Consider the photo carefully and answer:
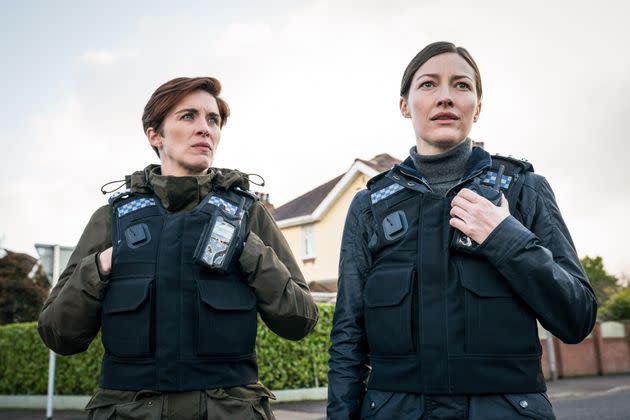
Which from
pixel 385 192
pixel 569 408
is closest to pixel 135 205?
pixel 385 192

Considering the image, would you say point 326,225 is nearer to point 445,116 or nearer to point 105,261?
point 105,261

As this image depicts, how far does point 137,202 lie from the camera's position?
3.05 m

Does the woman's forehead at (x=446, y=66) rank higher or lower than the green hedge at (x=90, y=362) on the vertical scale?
higher

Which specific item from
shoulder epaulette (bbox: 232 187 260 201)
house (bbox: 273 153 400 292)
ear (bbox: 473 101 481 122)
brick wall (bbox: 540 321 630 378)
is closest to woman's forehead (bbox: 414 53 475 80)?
ear (bbox: 473 101 481 122)

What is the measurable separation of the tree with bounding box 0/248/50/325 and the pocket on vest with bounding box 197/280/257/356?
29.4m

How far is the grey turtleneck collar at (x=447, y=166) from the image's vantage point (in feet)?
8.33

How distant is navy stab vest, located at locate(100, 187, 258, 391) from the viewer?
2.71 m

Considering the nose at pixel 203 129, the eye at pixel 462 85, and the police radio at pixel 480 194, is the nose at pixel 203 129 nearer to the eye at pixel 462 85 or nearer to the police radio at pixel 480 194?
the eye at pixel 462 85

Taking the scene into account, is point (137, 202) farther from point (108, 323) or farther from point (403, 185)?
point (403, 185)

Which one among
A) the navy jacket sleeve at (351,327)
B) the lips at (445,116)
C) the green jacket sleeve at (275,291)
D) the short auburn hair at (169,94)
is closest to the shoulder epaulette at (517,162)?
the lips at (445,116)

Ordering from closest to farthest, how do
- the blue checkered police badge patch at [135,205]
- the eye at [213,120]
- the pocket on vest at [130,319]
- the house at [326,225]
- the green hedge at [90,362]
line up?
1. the pocket on vest at [130,319]
2. the blue checkered police badge patch at [135,205]
3. the eye at [213,120]
4. the green hedge at [90,362]
5. the house at [326,225]

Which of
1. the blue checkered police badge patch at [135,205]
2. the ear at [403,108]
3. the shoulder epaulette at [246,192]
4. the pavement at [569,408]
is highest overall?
the ear at [403,108]

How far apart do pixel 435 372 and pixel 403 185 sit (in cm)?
77

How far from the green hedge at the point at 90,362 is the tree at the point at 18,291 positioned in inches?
614
